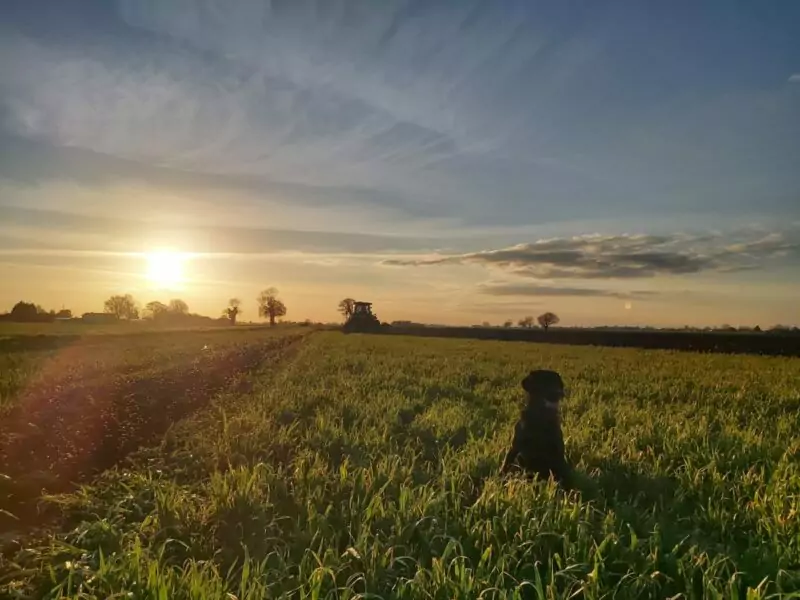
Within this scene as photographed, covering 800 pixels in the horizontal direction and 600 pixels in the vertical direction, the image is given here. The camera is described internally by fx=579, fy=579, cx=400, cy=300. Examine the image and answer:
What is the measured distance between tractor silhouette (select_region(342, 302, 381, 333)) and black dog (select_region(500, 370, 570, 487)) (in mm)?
64648

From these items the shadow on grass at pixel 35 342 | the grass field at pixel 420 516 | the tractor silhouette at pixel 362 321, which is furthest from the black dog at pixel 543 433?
the tractor silhouette at pixel 362 321

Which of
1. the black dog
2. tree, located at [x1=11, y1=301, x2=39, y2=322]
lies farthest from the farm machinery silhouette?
the black dog

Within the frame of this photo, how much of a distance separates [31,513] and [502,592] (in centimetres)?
478

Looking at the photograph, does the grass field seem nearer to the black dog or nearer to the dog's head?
the black dog

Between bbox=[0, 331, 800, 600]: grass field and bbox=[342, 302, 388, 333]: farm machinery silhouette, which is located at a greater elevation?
bbox=[342, 302, 388, 333]: farm machinery silhouette

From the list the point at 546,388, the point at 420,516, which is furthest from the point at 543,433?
the point at 420,516

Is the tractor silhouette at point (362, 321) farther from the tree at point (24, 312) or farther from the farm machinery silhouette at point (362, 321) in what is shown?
the tree at point (24, 312)

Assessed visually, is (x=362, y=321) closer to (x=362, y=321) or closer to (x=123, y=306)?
(x=362, y=321)

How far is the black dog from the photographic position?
571 cm

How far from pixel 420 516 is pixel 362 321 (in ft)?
220

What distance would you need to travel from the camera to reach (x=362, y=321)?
71.3 metres

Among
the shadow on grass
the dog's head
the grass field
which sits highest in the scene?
the dog's head

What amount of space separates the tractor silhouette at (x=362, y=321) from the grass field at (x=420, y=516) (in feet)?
199

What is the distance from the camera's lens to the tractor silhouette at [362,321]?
70.7m
